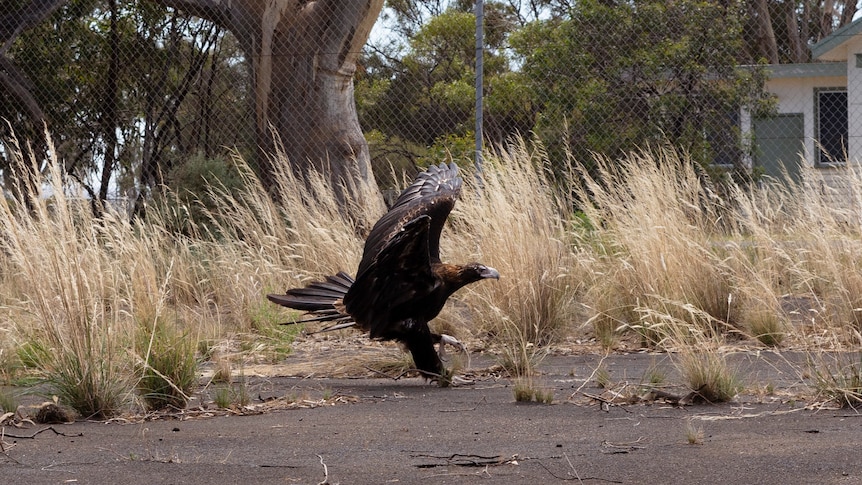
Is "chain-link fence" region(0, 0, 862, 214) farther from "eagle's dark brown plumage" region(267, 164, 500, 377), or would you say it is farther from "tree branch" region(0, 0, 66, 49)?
"eagle's dark brown plumage" region(267, 164, 500, 377)

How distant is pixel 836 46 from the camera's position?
16.9m

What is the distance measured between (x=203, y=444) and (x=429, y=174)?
279cm

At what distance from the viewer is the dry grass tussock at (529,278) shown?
4.64 meters

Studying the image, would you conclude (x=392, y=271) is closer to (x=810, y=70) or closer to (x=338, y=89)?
(x=338, y=89)

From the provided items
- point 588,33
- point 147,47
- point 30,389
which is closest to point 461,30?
point 147,47

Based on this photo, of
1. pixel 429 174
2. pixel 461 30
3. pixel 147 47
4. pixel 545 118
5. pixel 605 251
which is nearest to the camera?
pixel 429 174

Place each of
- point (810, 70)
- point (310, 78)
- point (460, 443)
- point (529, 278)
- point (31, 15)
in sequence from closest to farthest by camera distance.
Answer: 1. point (460, 443)
2. point (529, 278)
3. point (310, 78)
4. point (31, 15)
5. point (810, 70)

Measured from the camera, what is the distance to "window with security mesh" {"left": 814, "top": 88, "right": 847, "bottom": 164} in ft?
57.9

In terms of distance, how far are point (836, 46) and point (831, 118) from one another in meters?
1.66

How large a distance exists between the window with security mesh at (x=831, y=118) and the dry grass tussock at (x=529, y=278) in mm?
10569

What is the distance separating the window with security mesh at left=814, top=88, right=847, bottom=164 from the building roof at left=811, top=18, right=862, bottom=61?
23.1 inches

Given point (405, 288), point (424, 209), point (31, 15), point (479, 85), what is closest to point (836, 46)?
point (479, 85)

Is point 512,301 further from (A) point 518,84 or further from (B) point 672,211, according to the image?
(A) point 518,84

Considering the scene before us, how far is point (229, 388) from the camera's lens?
4.82m
